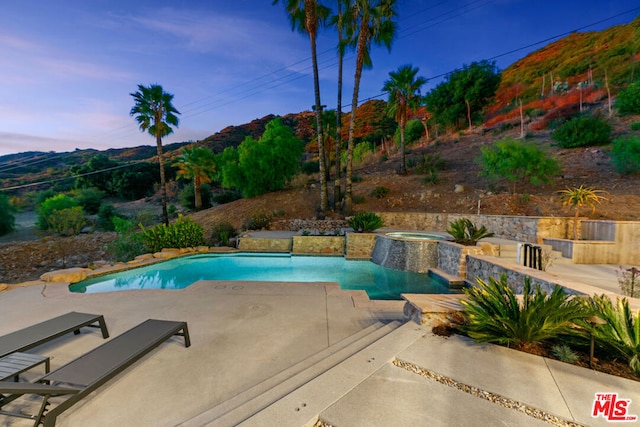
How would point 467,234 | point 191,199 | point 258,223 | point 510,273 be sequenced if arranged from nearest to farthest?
point 510,273 → point 467,234 → point 258,223 → point 191,199

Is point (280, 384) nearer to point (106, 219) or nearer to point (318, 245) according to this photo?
point (318, 245)

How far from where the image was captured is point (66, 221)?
53.2 feet

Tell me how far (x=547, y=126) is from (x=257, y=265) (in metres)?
29.2

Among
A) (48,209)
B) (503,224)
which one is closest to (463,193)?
(503,224)

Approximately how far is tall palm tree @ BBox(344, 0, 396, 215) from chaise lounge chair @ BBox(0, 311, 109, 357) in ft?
43.1

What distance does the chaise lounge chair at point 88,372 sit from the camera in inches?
72.6

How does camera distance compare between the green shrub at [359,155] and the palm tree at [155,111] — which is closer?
the palm tree at [155,111]

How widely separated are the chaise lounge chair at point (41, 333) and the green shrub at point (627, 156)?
1964 cm

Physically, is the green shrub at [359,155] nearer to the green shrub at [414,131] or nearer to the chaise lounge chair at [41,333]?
the green shrub at [414,131]

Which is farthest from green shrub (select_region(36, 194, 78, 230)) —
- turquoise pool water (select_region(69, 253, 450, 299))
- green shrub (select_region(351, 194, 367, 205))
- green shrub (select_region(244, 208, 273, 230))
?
green shrub (select_region(351, 194, 367, 205))

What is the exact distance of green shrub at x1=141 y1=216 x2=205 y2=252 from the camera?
34.9ft

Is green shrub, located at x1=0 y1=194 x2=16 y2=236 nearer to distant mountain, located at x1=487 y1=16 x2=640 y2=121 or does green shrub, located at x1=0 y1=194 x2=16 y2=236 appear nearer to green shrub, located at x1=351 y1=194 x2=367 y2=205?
green shrub, located at x1=351 y1=194 x2=367 y2=205

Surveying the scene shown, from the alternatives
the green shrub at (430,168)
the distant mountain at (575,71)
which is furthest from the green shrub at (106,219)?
the distant mountain at (575,71)

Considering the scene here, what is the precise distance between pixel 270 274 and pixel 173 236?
4828 millimetres
